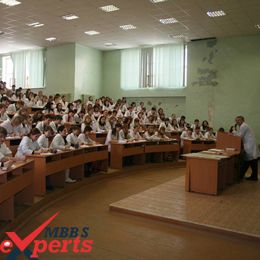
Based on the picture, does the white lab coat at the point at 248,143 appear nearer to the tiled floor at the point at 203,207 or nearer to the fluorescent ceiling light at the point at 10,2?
the tiled floor at the point at 203,207

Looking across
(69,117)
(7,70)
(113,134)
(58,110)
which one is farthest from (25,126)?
(7,70)

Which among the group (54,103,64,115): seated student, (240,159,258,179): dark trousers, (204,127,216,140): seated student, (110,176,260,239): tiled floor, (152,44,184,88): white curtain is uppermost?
(152,44,184,88): white curtain

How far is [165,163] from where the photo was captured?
9.10 meters

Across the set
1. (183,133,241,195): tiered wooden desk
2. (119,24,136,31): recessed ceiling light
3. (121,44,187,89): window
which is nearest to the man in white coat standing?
(183,133,241,195): tiered wooden desk

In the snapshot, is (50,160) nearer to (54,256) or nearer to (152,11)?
(54,256)

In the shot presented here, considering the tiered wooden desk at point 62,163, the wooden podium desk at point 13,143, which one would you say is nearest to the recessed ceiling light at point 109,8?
the tiered wooden desk at point 62,163

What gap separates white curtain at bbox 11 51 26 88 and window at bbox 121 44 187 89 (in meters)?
4.96

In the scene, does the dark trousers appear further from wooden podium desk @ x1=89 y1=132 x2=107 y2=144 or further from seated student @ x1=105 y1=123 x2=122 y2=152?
wooden podium desk @ x1=89 y1=132 x2=107 y2=144

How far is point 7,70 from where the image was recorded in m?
15.9

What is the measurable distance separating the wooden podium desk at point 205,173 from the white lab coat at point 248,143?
3.51 feet

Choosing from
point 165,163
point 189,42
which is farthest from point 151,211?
point 189,42

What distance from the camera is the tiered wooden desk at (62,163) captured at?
517 cm

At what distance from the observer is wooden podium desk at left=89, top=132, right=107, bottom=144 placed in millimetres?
8570

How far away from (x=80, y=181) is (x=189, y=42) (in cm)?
845
